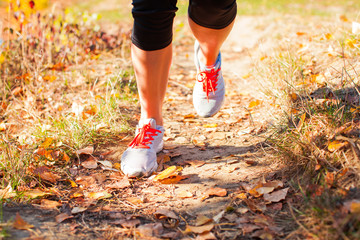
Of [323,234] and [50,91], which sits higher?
[323,234]

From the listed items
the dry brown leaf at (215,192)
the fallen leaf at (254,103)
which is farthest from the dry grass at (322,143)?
the dry brown leaf at (215,192)

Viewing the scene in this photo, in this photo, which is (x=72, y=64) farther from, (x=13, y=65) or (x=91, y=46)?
(x=13, y=65)

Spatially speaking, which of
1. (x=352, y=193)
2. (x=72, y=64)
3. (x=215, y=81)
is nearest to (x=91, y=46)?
(x=72, y=64)

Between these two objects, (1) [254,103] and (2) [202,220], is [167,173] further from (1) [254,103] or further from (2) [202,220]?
(1) [254,103]

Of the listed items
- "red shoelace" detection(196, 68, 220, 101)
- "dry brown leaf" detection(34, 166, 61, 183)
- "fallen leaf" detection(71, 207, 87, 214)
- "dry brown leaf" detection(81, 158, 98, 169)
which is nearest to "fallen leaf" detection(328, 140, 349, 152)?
"red shoelace" detection(196, 68, 220, 101)

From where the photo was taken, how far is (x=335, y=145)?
1510 mm

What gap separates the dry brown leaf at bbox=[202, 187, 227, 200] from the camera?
5.20 feet

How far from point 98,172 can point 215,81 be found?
2.99 feet

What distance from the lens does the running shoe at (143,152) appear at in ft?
5.86

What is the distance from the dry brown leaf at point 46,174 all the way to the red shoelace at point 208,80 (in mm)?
1011

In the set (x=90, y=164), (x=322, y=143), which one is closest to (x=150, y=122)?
(x=90, y=164)

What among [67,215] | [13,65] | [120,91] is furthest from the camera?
[13,65]

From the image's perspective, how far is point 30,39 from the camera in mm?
3301

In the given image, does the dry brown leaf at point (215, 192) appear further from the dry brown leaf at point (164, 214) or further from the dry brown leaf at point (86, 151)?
the dry brown leaf at point (86, 151)
